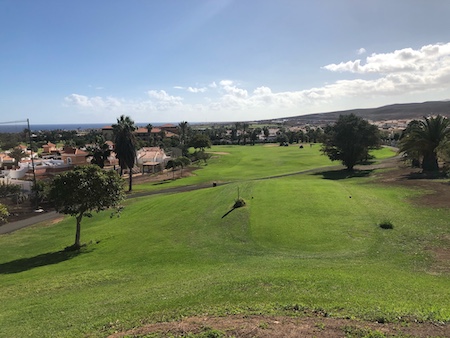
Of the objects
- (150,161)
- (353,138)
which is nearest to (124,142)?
(150,161)

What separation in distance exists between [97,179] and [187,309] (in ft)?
51.4

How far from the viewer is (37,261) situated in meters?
22.5

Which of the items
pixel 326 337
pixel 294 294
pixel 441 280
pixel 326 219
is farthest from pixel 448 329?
pixel 326 219

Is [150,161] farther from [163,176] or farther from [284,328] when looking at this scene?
[284,328]

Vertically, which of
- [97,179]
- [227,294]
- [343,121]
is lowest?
[227,294]

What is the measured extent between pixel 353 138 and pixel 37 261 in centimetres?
4835

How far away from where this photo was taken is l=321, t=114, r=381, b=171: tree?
5619 centimetres

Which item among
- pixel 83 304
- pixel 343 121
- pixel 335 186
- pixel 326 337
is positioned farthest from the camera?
pixel 343 121

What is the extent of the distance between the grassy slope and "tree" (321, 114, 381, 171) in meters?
23.8

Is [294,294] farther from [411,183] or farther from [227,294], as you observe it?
[411,183]

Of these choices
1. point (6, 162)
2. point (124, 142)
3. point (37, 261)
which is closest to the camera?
point (37, 261)

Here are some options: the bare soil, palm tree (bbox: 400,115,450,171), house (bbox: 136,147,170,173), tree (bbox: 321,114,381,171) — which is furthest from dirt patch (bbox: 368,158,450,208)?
house (bbox: 136,147,170,173)

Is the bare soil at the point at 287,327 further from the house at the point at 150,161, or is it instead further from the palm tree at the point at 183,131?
the palm tree at the point at 183,131

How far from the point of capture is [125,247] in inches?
917
